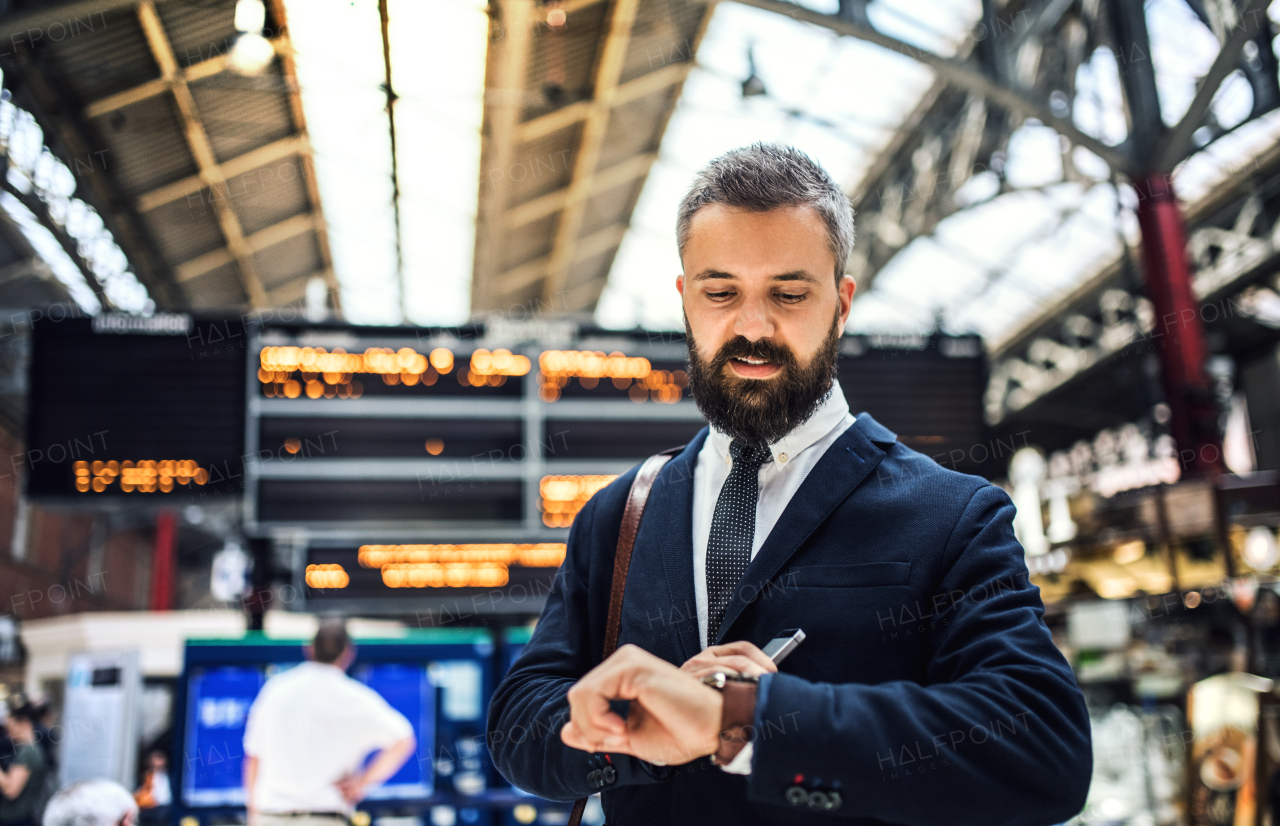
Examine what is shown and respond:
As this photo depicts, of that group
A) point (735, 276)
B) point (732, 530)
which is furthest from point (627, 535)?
point (735, 276)

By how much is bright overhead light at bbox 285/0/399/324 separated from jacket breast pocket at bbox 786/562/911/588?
17.0 ft

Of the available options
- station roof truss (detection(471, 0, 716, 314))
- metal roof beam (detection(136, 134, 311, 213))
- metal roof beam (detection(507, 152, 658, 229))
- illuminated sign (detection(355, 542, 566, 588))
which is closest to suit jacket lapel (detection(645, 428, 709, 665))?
illuminated sign (detection(355, 542, 566, 588))

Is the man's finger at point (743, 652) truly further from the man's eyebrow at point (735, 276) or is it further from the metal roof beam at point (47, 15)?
the metal roof beam at point (47, 15)

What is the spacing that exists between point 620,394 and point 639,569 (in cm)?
474

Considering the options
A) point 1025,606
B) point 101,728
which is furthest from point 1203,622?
point 101,728

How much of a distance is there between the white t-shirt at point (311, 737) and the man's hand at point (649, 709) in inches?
153

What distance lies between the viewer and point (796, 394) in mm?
1200

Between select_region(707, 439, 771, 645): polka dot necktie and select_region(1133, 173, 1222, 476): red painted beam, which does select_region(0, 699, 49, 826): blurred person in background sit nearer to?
select_region(707, 439, 771, 645): polka dot necktie

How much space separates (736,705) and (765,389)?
0.39 metres

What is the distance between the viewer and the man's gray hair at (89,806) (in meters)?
2.98

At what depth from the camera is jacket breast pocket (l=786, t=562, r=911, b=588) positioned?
111 centimetres

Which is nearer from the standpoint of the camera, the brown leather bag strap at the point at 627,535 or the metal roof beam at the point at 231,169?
the brown leather bag strap at the point at 627,535

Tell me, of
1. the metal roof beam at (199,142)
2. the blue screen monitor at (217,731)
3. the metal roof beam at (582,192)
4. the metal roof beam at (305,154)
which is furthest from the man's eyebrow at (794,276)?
the metal roof beam at (582,192)

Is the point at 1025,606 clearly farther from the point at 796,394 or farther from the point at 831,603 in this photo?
the point at 796,394
